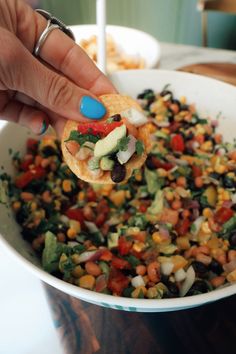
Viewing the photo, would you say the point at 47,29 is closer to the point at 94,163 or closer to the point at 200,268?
the point at 94,163

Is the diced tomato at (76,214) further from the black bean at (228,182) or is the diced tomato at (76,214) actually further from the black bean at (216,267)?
the black bean at (228,182)

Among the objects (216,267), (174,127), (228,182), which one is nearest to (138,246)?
(216,267)

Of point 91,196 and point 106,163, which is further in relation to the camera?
point 91,196

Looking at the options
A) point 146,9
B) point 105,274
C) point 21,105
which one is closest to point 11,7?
point 21,105

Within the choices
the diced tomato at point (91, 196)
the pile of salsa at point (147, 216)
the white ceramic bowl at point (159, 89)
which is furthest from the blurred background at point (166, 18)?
the diced tomato at point (91, 196)

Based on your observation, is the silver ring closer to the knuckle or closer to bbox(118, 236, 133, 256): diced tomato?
the knuckle
